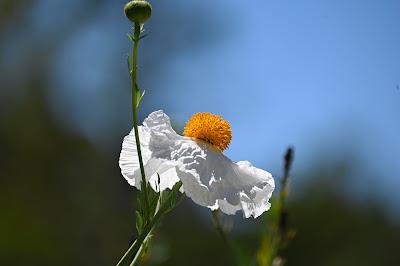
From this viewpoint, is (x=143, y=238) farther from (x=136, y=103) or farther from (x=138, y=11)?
(x=138, y=11)

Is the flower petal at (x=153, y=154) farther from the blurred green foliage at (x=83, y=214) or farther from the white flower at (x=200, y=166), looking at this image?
the blurred green foliage at (x=83, y=214)

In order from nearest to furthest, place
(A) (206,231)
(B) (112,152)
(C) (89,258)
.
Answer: (C) (89,258), (A) (206,231), (B) (112,152)

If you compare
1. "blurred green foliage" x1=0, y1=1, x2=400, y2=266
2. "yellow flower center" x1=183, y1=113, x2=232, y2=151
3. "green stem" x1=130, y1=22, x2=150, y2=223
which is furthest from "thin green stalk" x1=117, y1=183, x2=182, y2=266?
"blurred green foliage" x1=0, y1=1, x2=400, y2=266

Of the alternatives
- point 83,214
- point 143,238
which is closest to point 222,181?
point 143,238

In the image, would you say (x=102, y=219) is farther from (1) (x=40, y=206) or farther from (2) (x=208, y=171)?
(2) (x=208, y=171)

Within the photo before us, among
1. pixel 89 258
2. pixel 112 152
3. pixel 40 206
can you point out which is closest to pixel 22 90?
pixel 112 152

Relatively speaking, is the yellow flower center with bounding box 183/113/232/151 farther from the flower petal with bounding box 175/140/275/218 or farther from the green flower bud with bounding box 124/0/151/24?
the green flower bud with bounding box 124/0/151/24
